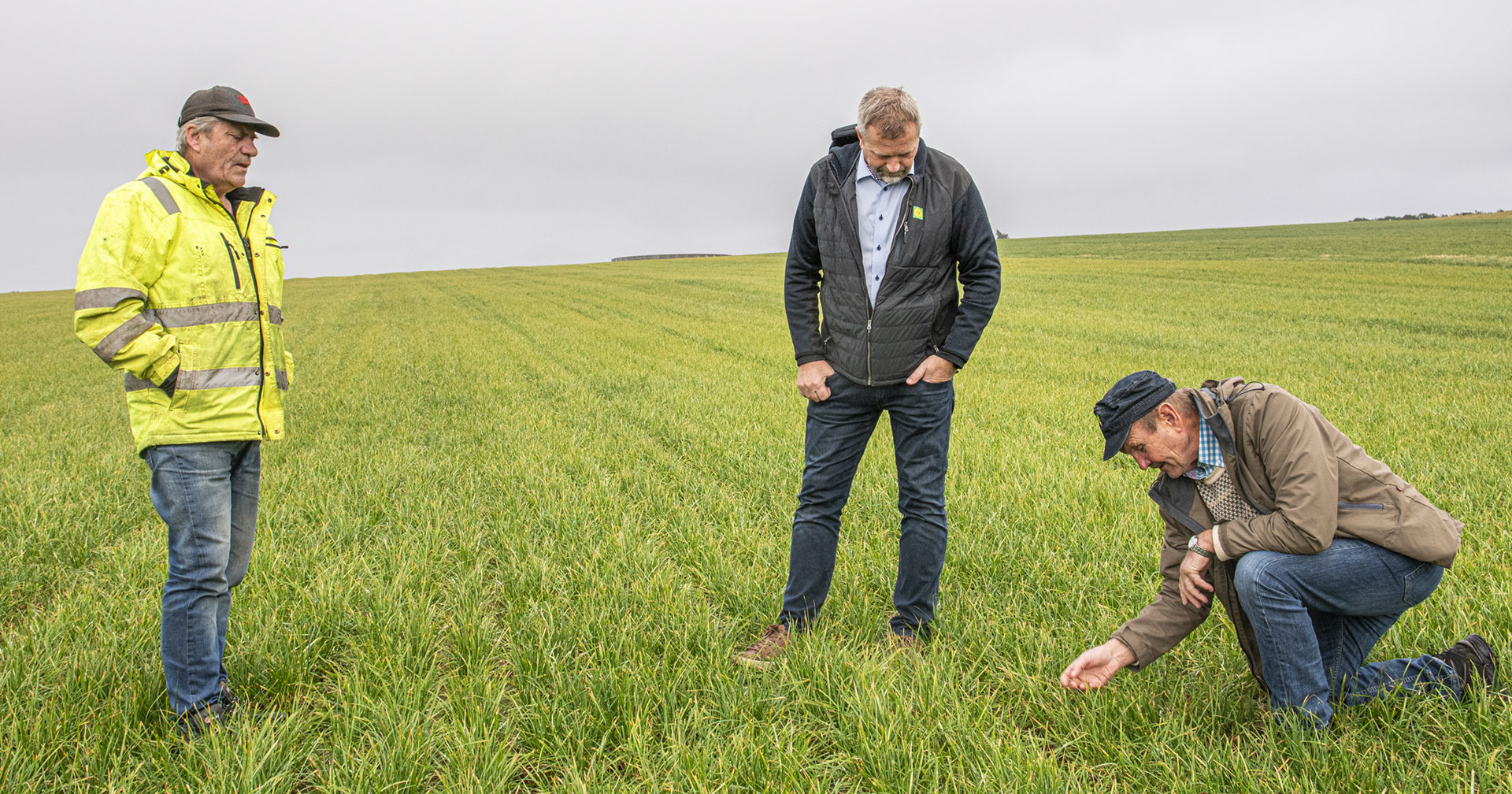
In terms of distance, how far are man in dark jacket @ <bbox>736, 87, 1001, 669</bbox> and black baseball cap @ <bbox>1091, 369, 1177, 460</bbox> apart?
2.48ft

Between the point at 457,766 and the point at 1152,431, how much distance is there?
247 cm

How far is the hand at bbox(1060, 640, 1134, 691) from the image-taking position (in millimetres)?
2828

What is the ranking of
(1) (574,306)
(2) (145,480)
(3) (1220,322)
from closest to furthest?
(2) (145,480), (3) (1220,322), (1) (574,306)

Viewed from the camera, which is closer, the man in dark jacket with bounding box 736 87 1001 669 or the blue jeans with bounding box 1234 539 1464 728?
the blue jeans with bounding box 1234 539 1464 728

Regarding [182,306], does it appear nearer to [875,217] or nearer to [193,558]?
[193,558]

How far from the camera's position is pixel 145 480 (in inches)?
262

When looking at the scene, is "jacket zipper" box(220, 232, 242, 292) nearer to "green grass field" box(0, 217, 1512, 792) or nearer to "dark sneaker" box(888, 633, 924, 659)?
"green grass field" box(0, 217, 1512, 792)

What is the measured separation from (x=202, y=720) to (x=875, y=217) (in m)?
3.11

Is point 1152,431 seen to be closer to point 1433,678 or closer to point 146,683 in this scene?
point 1433,678

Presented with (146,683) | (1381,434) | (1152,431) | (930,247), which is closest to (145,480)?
(146,683)

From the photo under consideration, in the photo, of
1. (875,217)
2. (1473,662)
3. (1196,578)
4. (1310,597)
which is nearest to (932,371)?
(875,217)

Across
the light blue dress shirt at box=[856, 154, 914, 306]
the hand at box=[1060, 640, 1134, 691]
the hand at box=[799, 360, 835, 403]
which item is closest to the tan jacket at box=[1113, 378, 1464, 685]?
the hand at box=[1060, 640, 1134, 691]

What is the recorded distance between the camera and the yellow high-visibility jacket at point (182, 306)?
2639 mm

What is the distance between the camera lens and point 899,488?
352 centimetres
